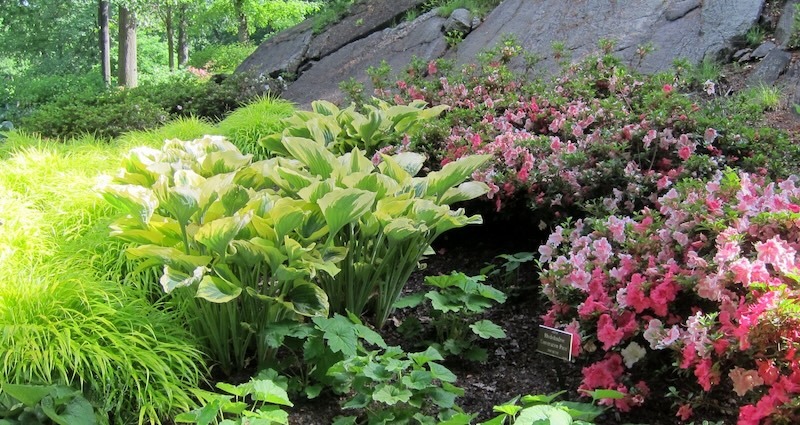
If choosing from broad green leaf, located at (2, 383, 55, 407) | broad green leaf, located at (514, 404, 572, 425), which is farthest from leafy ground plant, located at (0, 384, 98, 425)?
broad green leaf, located at (514, 404, 572, 425)

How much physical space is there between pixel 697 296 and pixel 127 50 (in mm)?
10416

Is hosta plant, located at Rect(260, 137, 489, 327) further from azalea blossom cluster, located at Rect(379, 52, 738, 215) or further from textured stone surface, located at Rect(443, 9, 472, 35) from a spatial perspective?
textured stone surface, located at Rect(443, 9, 472, 35)

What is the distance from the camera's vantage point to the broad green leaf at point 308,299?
204 centimetres

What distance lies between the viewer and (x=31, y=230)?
8.64 feet

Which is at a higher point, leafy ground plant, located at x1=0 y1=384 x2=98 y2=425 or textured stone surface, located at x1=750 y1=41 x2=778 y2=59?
textured stone surface, located at x1=750 y1=41 x2=778 y2=59

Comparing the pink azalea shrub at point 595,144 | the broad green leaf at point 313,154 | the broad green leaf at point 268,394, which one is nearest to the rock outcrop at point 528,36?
the pink azalea shrub at point 595,144

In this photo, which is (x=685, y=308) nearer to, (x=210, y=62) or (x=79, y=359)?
(x=79, y=359)

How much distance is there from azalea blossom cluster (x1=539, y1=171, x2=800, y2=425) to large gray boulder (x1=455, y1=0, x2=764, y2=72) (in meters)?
2.50

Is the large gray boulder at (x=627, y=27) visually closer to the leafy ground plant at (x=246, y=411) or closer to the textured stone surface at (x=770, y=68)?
the textured stone surface at (x=770, y=68)

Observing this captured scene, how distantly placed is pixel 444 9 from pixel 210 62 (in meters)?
9.11

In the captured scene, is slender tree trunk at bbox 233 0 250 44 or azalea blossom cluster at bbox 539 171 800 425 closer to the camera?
azalea blossom cluster at bbox 539 171 800 425

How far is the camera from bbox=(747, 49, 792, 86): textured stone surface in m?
4.01

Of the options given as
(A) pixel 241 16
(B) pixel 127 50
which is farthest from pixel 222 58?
(B) pixel 127 50

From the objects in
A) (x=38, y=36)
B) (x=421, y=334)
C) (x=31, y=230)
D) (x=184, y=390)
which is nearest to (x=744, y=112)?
(x=421, y=334)
